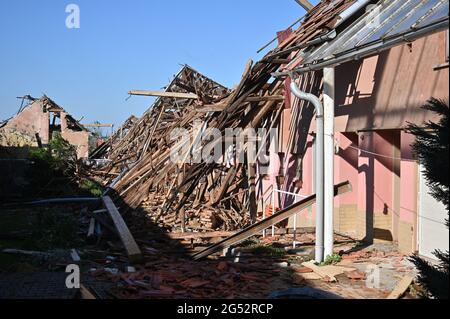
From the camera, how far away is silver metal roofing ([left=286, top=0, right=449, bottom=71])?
606cm

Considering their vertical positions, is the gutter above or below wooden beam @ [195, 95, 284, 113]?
below

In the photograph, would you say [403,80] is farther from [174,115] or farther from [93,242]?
[174,115]

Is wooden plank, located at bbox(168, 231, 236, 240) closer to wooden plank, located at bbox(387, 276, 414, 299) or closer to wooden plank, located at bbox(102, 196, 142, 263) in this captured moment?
wooden plank, located at bbox(102, 196, 142, 263)

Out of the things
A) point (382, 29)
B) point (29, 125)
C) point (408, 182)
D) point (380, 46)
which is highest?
point (29, 125)

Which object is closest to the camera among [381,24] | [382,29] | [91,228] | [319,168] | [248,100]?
[382,29]

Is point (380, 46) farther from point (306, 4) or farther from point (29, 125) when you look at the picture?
point (29, 125)

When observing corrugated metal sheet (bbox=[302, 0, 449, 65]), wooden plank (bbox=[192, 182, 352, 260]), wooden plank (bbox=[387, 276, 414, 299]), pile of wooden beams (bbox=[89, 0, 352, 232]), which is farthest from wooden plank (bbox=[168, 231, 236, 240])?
wooden plank (bbox=[387, 276, 414, 299])

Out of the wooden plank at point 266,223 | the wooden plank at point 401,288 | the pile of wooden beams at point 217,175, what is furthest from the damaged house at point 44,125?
the wooden plank at point 401,288

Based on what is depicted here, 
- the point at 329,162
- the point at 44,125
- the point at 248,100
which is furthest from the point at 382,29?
the point at 44,125

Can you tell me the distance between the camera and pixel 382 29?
26.2 feet

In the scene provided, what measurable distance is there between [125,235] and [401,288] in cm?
551

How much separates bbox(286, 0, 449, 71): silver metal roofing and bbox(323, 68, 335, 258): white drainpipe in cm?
49

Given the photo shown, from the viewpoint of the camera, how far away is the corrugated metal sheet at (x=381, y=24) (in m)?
6.68
